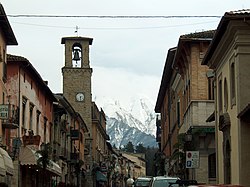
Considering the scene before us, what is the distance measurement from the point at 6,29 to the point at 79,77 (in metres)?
56.4

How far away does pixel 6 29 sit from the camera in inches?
1407

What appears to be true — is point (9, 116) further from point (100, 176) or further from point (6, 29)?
point (100, 176)

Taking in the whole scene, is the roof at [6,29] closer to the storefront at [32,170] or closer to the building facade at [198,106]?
the storefront at [32,170]

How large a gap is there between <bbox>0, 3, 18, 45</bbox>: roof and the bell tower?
174 ft

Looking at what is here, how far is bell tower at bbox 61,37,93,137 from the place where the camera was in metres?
91.6

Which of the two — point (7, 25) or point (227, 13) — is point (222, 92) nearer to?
point (227, 13)

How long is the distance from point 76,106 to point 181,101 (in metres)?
41.7

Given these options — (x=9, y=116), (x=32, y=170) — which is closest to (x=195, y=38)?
(x=9, y=116)

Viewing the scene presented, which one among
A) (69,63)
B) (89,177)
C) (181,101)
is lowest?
(89,177)

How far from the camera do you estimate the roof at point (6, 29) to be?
31.8 metres

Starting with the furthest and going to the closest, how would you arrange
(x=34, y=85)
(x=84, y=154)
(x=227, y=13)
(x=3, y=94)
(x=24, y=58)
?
(x=84, y=154), (x=34, y=85), (x=24, y=58), (x=3, y=94), (x=227, y=13)

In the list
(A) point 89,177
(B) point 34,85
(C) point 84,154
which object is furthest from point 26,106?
(A) point 89,177

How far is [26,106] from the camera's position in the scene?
43844mm

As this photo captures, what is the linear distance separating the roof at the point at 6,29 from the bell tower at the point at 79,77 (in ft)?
174
